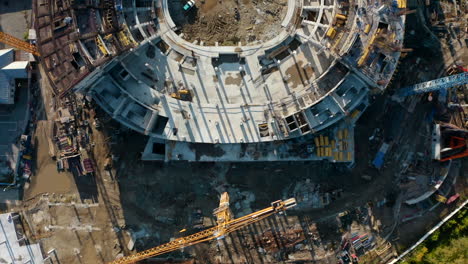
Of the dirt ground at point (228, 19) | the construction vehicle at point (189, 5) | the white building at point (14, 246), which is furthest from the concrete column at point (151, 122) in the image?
the white building at point (14, 246)

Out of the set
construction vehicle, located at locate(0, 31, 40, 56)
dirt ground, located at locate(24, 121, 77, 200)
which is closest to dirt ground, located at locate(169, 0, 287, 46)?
construction vehicle, located at locate(0, 31, 40, 56)

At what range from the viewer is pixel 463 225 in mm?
50125

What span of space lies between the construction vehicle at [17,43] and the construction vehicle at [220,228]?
3156 centimetres

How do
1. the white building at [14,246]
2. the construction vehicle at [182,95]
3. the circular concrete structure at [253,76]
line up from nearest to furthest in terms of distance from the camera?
the circular concrete structure at [253,76] < the construction vehicle at [182,95] < the white building at [14,246]

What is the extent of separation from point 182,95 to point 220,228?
58.9 feet

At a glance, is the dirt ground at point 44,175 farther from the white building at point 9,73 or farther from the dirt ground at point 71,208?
the white building at point 9,73

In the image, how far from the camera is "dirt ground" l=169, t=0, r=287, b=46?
5047cm

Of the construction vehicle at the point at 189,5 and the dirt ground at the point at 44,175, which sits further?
the dirt ground at the point at 44,175

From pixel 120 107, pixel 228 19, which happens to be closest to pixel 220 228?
pixel 120 107

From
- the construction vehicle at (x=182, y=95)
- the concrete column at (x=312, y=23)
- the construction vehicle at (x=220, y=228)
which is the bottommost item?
the construction vehicle at (x=220, y=228)

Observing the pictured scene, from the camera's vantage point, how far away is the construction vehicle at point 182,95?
4650cm

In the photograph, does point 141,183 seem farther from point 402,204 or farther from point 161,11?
point 402,204

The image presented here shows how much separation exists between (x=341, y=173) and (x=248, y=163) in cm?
1291

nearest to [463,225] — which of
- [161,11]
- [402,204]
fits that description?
[402,204]
